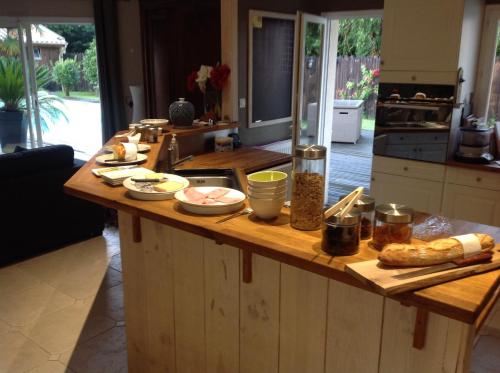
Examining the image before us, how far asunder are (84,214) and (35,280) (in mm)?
799

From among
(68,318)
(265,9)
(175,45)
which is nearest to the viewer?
(68,318)

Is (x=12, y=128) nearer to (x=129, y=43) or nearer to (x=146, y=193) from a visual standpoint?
(x=129, y=43)

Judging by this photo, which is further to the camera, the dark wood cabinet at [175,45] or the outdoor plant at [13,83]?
A: the outdoor plant at [13,83]

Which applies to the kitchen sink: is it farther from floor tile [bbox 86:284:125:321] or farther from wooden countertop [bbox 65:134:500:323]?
floor tile [bbox 86:284:125:321]

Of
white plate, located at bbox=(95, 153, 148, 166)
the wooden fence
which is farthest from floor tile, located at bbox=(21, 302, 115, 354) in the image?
the wooden fence

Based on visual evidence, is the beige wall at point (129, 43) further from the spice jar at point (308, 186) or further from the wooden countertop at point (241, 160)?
the spice jar at point (308, 186)

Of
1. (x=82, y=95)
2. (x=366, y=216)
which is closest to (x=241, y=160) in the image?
(x=366, y=216)

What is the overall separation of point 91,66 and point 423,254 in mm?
7018

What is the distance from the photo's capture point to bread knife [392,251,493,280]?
120 cm

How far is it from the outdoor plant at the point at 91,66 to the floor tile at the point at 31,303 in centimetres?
439

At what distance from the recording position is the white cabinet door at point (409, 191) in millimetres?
3738

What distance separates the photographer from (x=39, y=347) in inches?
108

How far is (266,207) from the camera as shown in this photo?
5.32 feet

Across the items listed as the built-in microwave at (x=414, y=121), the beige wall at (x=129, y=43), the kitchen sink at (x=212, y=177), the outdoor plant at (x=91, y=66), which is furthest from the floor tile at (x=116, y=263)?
the outdoor plant at (x=91, y=66)
